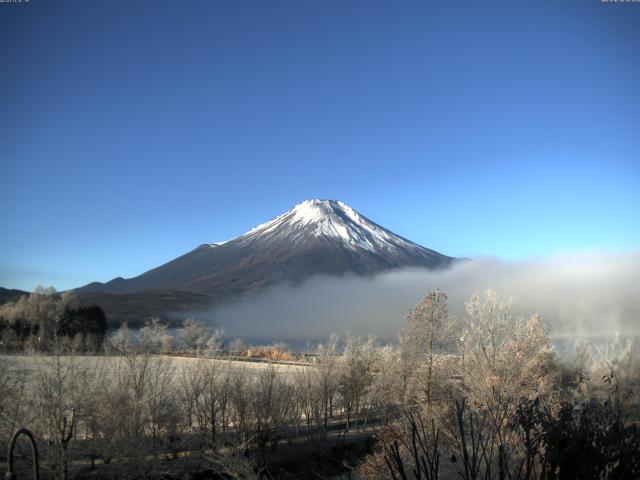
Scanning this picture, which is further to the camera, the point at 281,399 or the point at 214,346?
→ the point at 214,346

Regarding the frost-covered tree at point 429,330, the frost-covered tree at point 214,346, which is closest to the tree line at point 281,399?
the frost-covered tree at point 429,330

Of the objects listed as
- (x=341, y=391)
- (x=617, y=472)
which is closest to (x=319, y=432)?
(x=341, y=391)

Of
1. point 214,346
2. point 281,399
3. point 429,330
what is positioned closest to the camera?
point 281,399

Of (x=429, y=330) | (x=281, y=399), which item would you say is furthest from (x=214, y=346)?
(x=429, y=330)

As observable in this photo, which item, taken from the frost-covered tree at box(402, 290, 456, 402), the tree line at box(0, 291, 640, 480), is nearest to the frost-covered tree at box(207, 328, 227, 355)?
the tree line at box(0, 291, 640, 480)

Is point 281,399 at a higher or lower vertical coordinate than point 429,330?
lower

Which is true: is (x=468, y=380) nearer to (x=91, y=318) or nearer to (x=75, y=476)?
(x=75, y=476)

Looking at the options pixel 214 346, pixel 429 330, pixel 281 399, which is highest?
pixel 429 330

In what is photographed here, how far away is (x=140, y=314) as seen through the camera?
16638 cm

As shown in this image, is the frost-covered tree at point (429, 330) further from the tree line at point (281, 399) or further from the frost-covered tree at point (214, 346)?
the frost-covered tree at point (214, 346)

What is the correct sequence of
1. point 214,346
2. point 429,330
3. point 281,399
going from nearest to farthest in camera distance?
point 281,399
point 429,330
point 214,346

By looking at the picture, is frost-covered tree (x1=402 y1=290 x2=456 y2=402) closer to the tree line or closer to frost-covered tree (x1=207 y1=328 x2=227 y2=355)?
the tree line

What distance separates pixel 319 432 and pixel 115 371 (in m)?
16.6

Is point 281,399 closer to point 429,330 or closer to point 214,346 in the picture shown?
point 429,330
